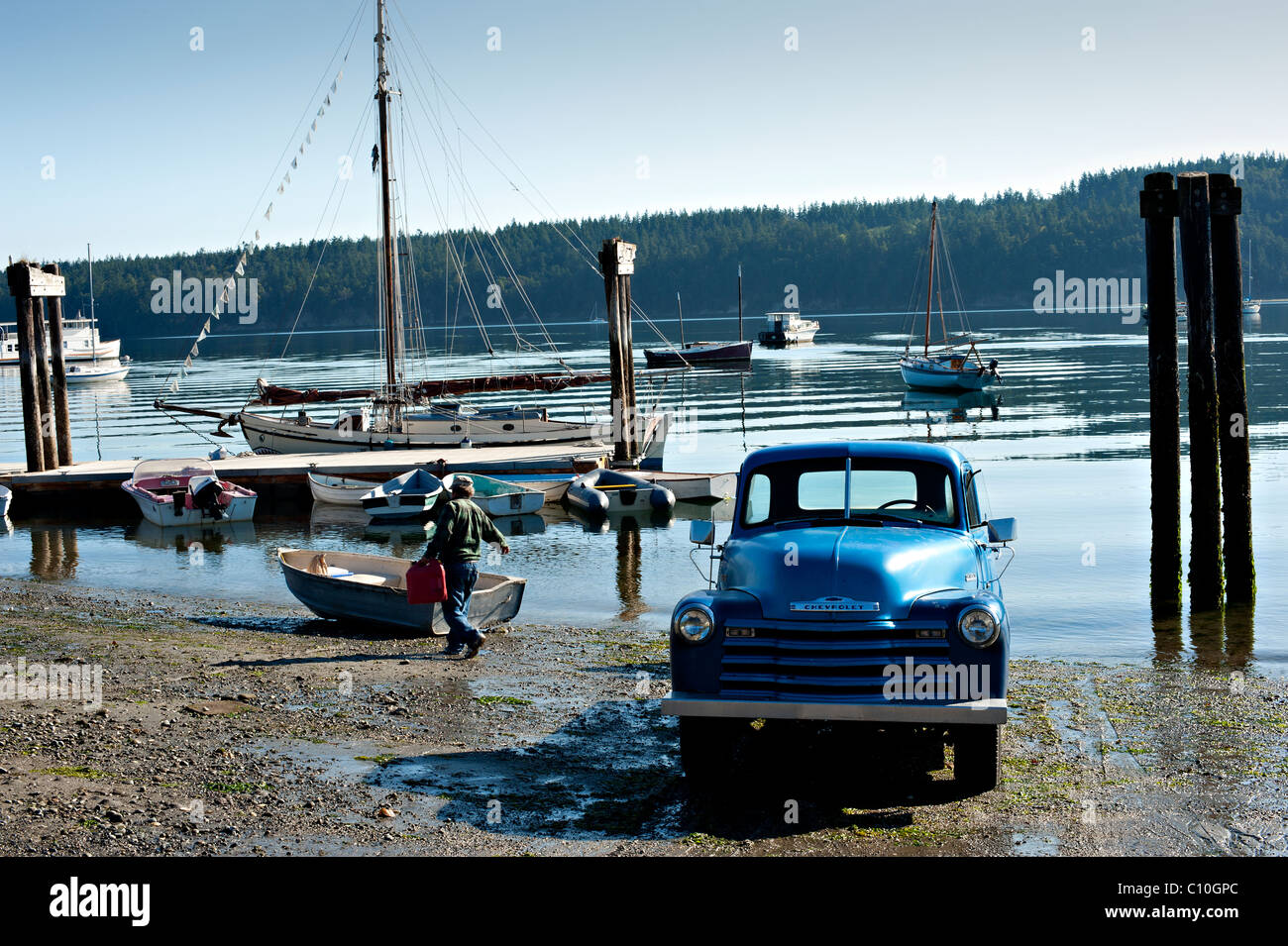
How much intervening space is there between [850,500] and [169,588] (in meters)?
16.7

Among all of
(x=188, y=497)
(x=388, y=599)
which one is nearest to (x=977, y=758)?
(x=388, y=599)

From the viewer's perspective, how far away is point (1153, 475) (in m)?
17.8

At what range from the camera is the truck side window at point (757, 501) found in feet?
34.4

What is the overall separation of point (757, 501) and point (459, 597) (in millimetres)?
5491

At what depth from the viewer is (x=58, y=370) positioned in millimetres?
35000

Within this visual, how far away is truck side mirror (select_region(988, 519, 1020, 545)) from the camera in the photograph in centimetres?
1020

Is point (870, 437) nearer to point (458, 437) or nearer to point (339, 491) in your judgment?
point (458, 437)

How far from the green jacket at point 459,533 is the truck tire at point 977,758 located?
6841mm

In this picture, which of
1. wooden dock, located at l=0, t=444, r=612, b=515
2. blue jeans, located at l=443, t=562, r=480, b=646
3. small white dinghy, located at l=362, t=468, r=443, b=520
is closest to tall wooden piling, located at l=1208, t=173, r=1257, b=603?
blue jeans, located at l=443, t=562, r=480, b=646

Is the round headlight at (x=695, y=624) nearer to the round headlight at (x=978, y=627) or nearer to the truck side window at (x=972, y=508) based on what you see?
the round headlight at (x=978, y=627)

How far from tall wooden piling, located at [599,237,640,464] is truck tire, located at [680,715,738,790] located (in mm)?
24620

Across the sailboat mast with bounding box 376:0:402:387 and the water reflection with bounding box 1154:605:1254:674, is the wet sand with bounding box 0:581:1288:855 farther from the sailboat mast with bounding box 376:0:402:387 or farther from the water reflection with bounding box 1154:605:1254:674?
the sailboat mast with bounding box 376:0:402:387
